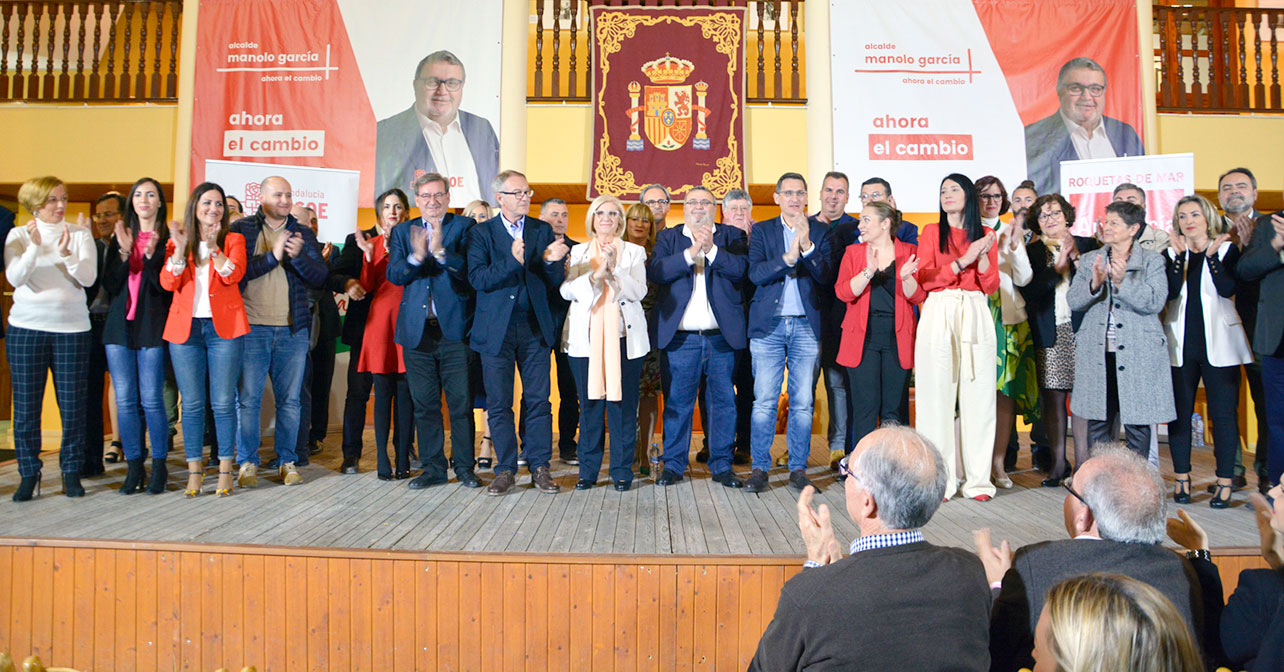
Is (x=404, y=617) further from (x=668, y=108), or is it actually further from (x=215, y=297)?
(x=668, y=108)

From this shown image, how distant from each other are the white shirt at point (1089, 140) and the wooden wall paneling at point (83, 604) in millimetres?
6258

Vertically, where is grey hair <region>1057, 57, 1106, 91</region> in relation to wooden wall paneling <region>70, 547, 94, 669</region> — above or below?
above

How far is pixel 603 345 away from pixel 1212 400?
2619 millimetres

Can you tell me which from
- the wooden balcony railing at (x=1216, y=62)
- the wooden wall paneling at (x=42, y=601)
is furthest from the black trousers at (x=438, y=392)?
the wooden balcony railing at (x=1216, y=62)

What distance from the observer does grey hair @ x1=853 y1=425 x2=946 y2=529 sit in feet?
4.83

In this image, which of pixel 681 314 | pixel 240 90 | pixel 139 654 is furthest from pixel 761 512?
pixel 240 90

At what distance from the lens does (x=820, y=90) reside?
6.39 m

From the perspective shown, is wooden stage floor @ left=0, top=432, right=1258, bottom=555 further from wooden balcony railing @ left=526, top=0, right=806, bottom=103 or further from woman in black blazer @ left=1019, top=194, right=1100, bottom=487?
wooden balcony railing @ left=526, top=0, right=806, bottom=103

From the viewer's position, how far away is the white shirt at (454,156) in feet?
20.6

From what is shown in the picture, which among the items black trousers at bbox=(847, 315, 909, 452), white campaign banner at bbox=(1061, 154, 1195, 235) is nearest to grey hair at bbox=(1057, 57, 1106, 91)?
white campaign banner at bbox=(1061, 154, 1195, 235)

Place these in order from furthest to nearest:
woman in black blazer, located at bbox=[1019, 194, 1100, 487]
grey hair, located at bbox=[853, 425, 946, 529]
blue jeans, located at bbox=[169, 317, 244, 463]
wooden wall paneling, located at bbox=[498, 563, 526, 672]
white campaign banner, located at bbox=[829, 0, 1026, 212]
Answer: white campaign banner, located at bbox=[829, 0, 1026, 212] < woman in black blazer, located at bbox=[1019, 194, 1100, 487] < blue jeans, located at bbox=[169, 317, 244, 463] < wooden wall paneling, located at bbox=[498, 563, 526, 672] < grey hair, located at bbox=[853, 425, 946, 529]

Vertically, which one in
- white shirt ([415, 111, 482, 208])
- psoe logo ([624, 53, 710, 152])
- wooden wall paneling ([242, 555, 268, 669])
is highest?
psoe logo ([624, 53, 710, 152])

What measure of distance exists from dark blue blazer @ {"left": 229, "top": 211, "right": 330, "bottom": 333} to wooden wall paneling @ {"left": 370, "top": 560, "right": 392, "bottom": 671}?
1.72 meters

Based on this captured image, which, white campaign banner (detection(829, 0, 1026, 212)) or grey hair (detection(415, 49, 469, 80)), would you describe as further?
grey hair (detection(415, 49, 469, 80))
